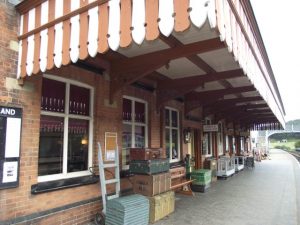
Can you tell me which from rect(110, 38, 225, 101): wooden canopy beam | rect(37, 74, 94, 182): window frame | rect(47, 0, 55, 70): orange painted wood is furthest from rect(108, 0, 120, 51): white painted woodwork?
rect(37, 74, 94, 182): window frame

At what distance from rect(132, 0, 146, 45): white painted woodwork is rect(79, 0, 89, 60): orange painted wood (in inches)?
28.7

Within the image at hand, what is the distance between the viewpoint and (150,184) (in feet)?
19.7

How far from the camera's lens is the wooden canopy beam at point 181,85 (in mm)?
7340

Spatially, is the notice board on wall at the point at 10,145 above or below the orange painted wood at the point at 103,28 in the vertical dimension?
below

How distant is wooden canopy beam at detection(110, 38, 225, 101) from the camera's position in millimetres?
4652

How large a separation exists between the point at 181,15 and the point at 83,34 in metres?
1.40

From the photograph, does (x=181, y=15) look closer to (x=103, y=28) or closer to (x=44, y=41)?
(x=103, y=28)

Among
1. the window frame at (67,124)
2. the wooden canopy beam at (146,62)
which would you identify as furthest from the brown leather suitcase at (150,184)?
the wooden canopy beam at (146,62)

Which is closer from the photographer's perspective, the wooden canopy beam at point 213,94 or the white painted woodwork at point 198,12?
the white painted woodwork at point 198,12

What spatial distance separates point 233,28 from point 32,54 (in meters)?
3.01

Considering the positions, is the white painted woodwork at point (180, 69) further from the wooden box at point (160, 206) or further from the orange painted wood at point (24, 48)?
the orange painted wood at point (24, 48)

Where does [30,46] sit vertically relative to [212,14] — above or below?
above

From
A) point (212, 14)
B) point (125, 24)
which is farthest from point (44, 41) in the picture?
point (212, 14)

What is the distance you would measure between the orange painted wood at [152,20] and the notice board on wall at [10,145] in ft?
8.27
